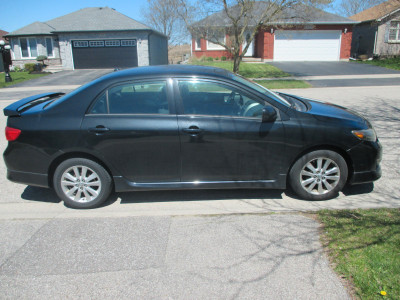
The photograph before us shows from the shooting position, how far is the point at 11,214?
4289 millimetres

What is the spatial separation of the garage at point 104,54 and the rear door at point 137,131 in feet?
85.8

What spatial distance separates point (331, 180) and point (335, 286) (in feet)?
5.97

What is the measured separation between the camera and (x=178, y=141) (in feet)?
13.4

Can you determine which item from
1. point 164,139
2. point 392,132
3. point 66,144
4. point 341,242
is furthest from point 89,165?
point 392,132

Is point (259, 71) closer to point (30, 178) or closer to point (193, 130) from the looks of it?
point (193, 130)

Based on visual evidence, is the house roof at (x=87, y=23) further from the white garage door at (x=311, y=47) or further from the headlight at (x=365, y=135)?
the headlight at (x=365, y=135)

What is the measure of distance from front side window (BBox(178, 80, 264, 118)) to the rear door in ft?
0.74

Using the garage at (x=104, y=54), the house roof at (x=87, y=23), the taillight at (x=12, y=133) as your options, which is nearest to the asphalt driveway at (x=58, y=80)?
the garage at (x=104, y=54)

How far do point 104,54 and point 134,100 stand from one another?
91.2ft

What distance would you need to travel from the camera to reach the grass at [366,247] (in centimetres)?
275

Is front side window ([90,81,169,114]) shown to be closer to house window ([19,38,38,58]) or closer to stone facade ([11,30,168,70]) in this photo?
stone facade ([11,30,168,70])

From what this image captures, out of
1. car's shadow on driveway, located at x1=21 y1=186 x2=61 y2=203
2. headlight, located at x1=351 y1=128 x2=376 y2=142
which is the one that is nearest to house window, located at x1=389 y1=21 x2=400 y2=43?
headlight, located at x1=351 y1=128 x2=376 y2=142

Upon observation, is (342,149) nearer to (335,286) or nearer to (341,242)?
(341,242)

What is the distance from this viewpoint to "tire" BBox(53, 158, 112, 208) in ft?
13.8
